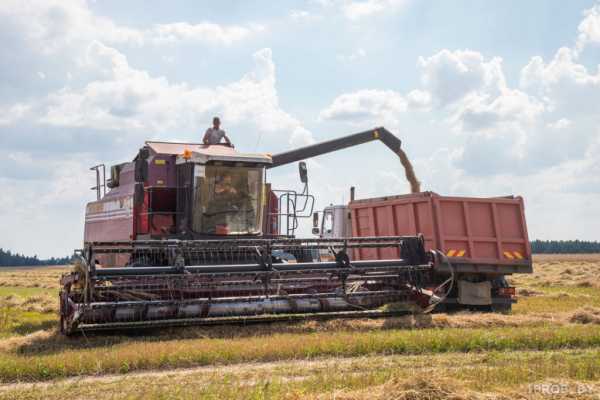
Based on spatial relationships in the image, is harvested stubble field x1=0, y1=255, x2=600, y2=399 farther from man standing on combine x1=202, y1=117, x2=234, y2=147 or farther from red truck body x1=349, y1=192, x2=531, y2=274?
man standing on combine x1=202, y1=117, x2=234, y2=147

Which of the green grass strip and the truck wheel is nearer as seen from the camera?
the green grass strip

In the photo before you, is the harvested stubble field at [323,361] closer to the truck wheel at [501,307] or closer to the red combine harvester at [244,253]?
the red combine harvester at [244,253]

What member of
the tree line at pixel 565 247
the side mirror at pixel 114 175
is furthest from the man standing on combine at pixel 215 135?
the tree line at pixel 565 247

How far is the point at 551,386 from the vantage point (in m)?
5.46

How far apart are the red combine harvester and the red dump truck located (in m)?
0.02

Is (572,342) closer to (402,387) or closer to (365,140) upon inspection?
(402,387)

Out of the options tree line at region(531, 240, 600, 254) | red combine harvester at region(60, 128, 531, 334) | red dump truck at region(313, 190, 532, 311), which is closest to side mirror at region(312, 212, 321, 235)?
red combine harvester at region(60, 128, 531, 334)

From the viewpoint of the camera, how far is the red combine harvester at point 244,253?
360 inches

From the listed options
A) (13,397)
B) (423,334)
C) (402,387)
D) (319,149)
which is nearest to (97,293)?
(13,397)

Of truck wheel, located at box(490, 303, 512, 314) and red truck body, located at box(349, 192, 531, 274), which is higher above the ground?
red truck body, located at box(349, 192, 531, 274)

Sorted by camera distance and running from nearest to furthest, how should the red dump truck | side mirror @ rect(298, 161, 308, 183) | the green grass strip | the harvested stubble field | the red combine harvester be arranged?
the harvested stubble field < the green grass strip < the red combine harvester < side mirror @ rect(298, 161, 308, 183) < the red dump truck

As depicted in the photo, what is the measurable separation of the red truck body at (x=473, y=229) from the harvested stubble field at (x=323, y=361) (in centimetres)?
255

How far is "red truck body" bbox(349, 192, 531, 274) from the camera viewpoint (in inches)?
489

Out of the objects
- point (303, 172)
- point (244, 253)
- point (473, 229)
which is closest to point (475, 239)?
point (473, 229)
